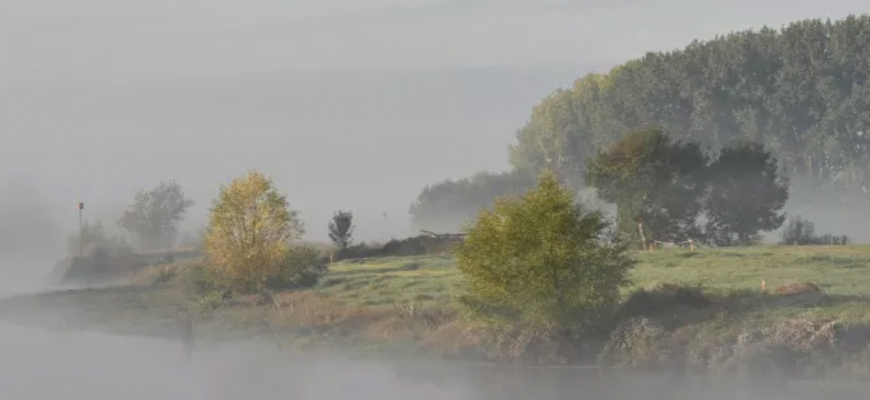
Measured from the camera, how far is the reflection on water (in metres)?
42.6

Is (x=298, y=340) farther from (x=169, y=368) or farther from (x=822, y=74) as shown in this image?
(x=822, y=74)

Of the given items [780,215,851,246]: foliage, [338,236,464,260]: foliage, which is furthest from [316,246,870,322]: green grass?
[338,236,464,260]: foliage

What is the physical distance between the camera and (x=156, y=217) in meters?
131

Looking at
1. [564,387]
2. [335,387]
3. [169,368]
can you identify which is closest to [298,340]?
[169,368]

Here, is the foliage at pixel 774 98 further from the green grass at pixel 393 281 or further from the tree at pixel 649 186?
the green grass at pixel 393 281

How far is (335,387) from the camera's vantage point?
4562cm

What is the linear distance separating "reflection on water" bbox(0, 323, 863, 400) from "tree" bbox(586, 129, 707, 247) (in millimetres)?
33614

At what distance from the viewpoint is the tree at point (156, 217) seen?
127500 mm

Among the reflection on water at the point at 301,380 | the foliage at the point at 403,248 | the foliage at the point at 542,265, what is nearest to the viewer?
the reflection on water at the point at 301,380

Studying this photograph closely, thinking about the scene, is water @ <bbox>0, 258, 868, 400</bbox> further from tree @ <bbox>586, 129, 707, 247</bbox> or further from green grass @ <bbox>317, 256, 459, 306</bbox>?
tree @ <bbox>586, 129, 707, 247</bbox>

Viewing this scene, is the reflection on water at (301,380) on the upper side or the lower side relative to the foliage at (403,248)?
lower

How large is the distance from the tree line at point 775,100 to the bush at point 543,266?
6298 centimetres

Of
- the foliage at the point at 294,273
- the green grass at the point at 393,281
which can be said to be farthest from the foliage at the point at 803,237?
the foliage at the point at 294,273

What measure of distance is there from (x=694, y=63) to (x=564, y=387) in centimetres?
8652
